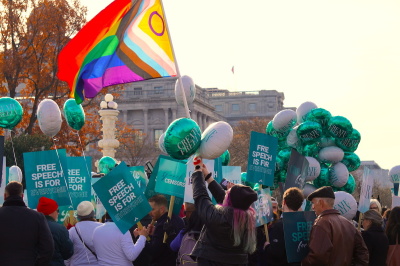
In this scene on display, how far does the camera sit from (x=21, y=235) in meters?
7.62

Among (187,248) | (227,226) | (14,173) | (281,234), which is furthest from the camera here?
(14,173)

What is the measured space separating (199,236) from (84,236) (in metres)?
1.65

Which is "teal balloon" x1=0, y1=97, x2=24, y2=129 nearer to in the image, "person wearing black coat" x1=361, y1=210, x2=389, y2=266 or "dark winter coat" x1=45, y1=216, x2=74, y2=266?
"dark winter coat" x1=45, y1=216, x2=74, y2=266

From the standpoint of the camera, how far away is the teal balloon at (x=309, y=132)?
13.8 m

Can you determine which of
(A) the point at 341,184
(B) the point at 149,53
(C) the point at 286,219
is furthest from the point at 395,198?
(C) the point at 286,219

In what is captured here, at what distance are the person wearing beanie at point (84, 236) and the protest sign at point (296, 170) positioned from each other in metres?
2.08

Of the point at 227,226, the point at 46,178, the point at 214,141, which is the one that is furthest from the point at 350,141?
the point at 227,226

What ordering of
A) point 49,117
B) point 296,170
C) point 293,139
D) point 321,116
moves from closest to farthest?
point 296,170 < point 49,117 < point 321,116 < point 293,139

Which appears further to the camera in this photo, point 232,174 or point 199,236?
point 232,174

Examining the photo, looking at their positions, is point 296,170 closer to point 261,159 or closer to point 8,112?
point 261,159

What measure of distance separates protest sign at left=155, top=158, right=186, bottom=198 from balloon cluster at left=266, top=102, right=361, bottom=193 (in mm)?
4615

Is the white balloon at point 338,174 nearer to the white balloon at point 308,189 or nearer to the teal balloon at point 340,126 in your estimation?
the white balloon at point 308,189

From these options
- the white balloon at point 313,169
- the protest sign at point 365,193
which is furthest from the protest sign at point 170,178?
the white balloon at point 313,169

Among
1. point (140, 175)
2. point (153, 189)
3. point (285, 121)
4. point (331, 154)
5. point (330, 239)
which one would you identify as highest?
point (285, 121)
